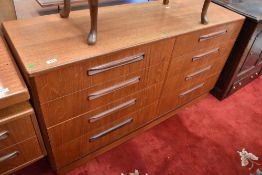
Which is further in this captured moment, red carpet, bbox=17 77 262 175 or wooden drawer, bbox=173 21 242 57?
red carpet, bbox=17 77 262 175

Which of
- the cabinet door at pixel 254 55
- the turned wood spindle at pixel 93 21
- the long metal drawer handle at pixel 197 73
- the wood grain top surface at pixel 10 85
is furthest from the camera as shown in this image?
the cabinet door at pixel 254 55

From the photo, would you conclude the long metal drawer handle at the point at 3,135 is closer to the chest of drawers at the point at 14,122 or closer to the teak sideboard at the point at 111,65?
the chest of drawers at the point at 14,122

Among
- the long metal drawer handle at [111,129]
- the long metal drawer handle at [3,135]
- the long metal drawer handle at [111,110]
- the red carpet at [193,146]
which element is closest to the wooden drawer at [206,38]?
the long metal drawer handle at [111,110]

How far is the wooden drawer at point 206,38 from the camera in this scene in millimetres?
1105

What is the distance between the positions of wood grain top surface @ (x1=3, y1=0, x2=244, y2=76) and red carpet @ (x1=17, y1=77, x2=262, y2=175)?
0.73 meters

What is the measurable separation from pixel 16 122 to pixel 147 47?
0.61 metres

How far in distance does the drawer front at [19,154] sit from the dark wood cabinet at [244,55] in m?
1.44

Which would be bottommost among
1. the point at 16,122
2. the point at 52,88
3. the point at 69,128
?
the point at 69,128

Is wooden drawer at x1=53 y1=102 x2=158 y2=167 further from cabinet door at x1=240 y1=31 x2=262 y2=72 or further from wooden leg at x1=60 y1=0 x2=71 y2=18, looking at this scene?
cabinet door at x1=240 y1=31 x2=262 y2=72

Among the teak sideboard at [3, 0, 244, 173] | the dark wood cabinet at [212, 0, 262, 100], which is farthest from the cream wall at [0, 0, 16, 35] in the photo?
the dark wood cabinet at [212, 0, 262, 100]

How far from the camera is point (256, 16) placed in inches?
53.5

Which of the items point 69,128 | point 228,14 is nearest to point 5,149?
point 69,128

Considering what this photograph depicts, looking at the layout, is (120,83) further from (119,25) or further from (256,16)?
(256,16)

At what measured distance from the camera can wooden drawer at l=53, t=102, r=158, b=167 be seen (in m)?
1.05
